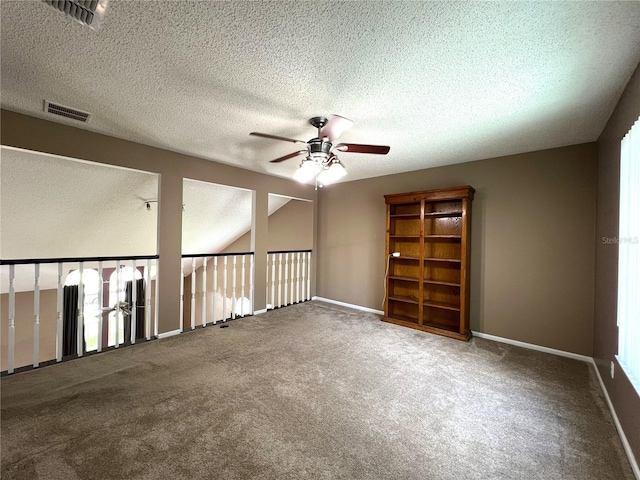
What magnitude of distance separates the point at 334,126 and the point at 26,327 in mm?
6859

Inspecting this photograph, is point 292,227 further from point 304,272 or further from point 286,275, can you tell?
point 286,275

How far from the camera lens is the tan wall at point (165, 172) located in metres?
2.52

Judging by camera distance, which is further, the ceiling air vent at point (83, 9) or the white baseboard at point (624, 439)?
the white baseboard at point (624, 439)

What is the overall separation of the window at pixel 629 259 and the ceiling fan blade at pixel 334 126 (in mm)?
1808

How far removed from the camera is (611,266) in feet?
7.19

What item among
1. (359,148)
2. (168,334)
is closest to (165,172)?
(168,334)

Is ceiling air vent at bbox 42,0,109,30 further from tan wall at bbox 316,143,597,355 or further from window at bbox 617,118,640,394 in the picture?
tan wall at bbox 316,143,597,355

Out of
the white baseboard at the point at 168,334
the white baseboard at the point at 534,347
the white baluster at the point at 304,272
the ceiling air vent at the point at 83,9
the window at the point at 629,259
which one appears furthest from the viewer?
the white baluster at the point at 304,272

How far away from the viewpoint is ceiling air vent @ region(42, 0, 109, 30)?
1.30 metres

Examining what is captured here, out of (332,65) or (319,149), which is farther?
(319,149)

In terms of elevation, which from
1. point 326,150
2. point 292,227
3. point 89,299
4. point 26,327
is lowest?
point 26,327

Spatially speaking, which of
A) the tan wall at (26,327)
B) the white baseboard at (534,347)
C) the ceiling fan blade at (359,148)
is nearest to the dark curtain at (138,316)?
the tan wall at (26,327)

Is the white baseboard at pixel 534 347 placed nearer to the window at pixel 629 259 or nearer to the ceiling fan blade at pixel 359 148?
the window at pixel 629 259

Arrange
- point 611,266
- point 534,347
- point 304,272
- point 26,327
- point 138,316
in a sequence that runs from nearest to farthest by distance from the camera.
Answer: point 611,266 < point 534,347 < point 26,327 < point 138,316 < point 304,272
